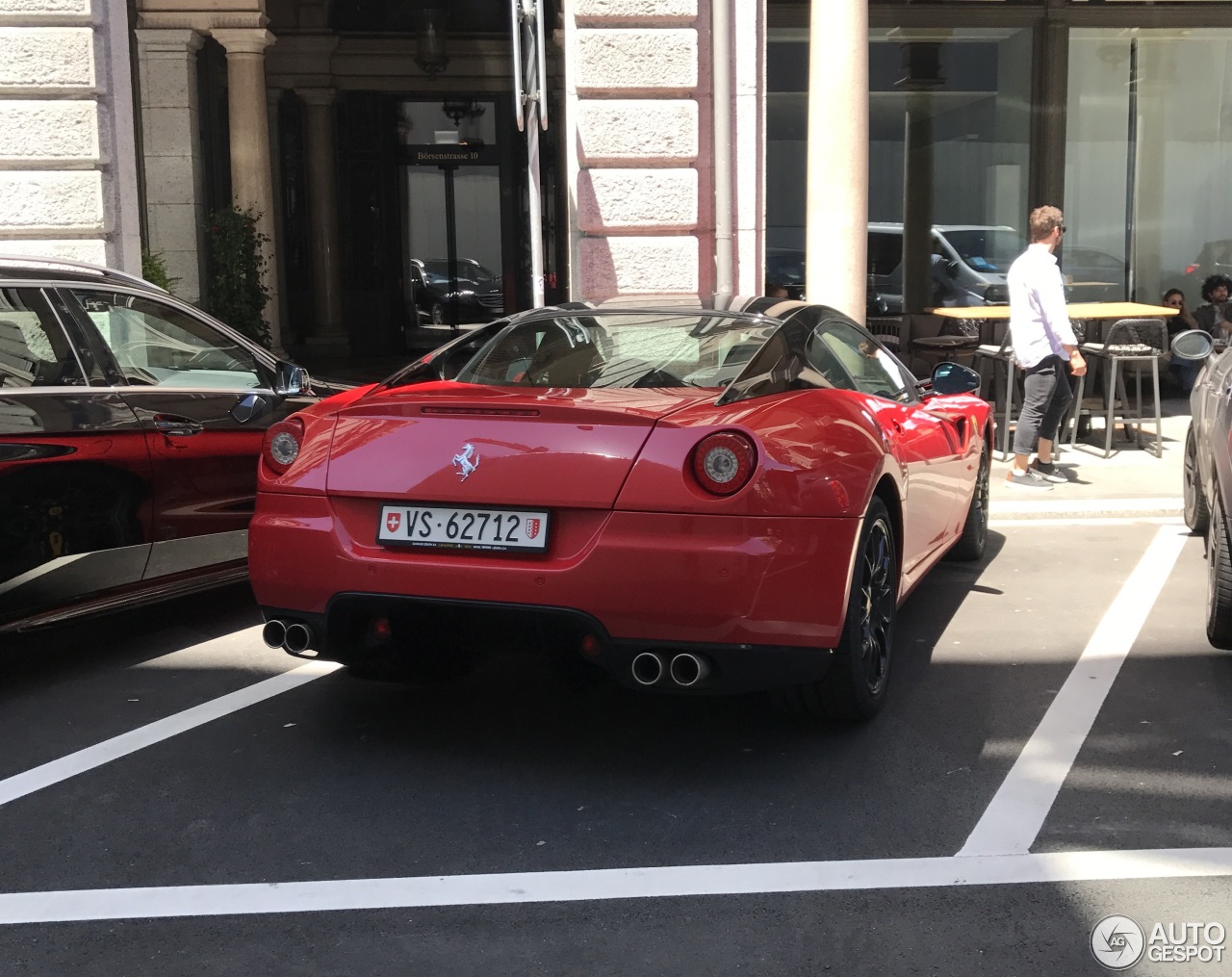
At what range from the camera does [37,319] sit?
5.27 m

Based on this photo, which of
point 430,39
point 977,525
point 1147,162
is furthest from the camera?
point 430,39

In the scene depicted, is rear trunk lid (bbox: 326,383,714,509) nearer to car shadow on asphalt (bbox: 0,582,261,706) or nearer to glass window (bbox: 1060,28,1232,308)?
car shadow on asphalt (bbox: 0,582,261,706)

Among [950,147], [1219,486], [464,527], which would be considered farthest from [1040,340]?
[464,527]

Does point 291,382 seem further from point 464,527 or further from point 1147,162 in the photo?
Answer: point 1147,162

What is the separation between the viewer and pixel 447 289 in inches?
877

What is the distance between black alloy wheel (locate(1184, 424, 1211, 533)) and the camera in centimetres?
748

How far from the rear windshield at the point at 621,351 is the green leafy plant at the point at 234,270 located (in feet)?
35.2

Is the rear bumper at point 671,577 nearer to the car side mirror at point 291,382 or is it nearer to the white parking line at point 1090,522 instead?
the car side mirror at point 291,382

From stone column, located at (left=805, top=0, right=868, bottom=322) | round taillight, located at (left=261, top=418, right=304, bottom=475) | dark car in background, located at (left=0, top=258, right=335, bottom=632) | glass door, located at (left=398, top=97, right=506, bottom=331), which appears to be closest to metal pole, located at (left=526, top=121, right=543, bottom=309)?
stone column, located at (left=805, top=0, right=868, bottom=322)

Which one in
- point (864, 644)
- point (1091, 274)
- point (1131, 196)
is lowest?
point (864, 644)

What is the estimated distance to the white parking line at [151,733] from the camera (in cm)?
421

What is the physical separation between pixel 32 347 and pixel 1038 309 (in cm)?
635

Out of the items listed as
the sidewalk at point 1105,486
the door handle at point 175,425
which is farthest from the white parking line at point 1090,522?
the door handle at point 175,425

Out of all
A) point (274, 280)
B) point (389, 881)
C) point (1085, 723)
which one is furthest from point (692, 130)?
point (274, 280)
